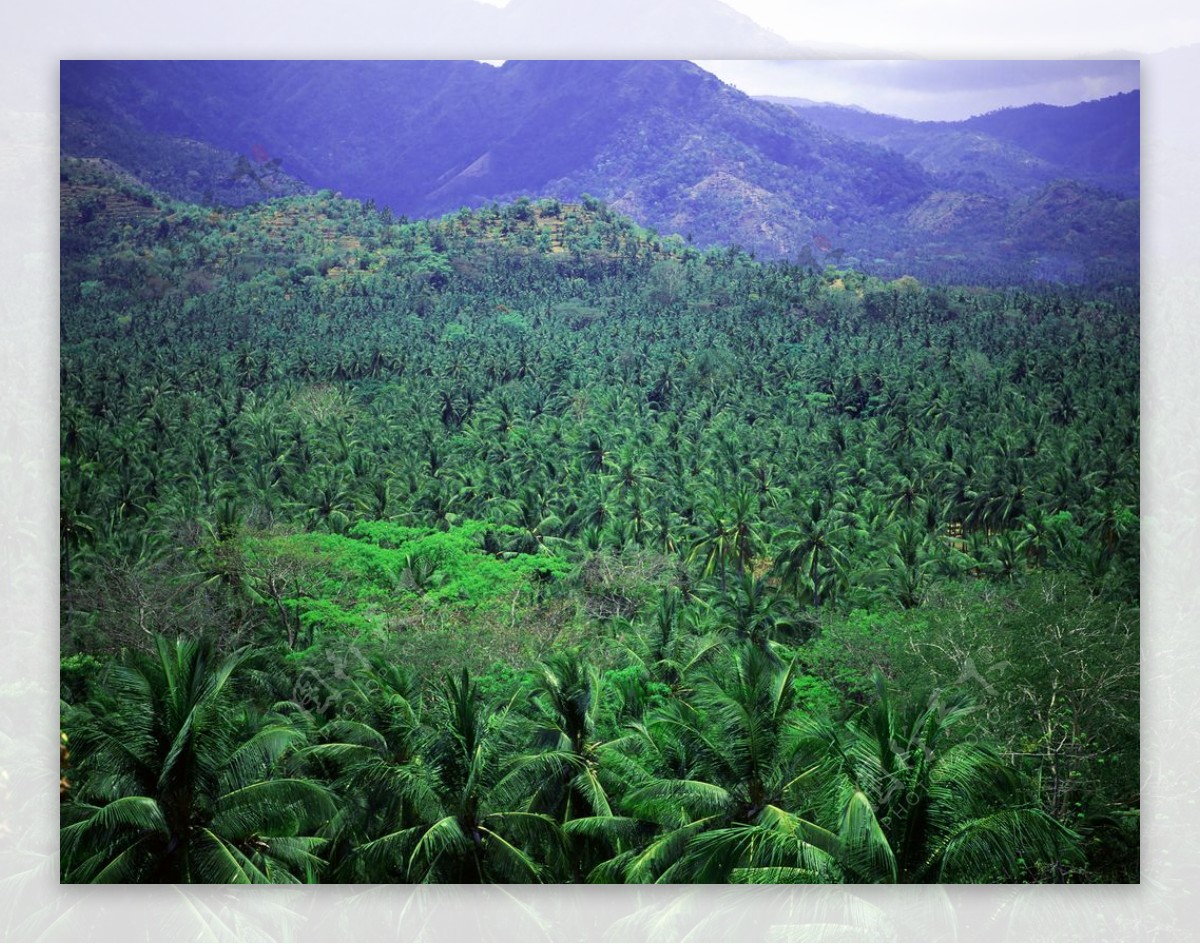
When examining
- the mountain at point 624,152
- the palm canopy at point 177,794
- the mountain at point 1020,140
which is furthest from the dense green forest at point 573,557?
the mountain at point 1020,140

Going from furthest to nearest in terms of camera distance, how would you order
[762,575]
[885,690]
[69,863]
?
[762,575]
[885,690]
[69,863]

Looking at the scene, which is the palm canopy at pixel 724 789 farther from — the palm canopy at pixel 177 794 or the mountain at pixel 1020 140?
the mountain at pixel 1020 140

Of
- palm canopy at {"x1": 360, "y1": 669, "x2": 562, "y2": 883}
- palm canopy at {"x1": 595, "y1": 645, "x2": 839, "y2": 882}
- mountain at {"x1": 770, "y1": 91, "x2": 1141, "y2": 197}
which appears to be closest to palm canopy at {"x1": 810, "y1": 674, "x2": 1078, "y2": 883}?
palm canopy at {"x1": 595, "y1": 645, "x2": 839, "y2": 882}

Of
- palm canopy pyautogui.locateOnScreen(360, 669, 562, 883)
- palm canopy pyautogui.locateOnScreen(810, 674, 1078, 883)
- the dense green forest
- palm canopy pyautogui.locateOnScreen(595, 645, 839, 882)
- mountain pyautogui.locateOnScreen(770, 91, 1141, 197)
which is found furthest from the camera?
mountain pyautogui.locateOnScreen(770, 91, 1141, 197)

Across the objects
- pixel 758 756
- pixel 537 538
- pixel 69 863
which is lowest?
pixel 69 863

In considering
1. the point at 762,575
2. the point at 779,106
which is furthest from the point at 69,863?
the point at 779,106

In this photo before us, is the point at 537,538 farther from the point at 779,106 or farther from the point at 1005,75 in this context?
the point at 1005,75

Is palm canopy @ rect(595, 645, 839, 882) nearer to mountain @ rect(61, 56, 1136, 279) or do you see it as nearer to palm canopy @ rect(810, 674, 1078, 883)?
palm canopy @ rect(810, 674, 1078, 883)
